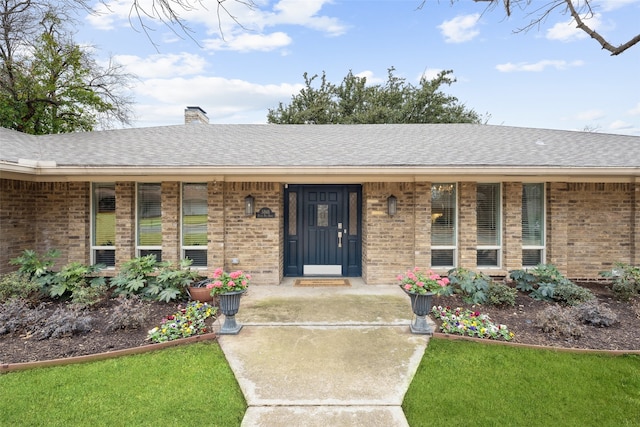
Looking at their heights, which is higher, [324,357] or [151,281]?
[151,281]

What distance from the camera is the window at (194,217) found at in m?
7.07

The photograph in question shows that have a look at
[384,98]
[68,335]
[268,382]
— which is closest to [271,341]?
[268,382]

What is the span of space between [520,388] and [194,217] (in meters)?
6.15

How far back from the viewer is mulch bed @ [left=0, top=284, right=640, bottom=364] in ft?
13.2

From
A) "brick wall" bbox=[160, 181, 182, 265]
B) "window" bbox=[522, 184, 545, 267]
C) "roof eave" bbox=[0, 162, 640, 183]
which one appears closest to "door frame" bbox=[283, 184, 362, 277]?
"roof eave" bbox=[0, 162, 640, 183]

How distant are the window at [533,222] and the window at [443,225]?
1474mm

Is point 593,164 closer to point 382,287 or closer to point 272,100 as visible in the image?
point 382,287

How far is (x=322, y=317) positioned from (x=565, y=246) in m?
5.45

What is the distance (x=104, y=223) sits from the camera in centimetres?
713

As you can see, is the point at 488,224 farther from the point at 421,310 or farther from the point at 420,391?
the point at 420,391

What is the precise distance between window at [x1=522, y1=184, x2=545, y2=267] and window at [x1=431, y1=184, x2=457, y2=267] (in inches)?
58.0

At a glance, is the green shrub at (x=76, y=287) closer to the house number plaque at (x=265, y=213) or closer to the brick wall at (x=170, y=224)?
the brick wall at (x=170, y=224)

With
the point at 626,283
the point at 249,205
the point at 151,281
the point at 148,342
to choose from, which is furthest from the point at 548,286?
the point at 151,281

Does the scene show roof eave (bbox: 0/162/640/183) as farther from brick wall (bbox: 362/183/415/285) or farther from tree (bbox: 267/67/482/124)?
tree (bbox: 267/67/482/124)
